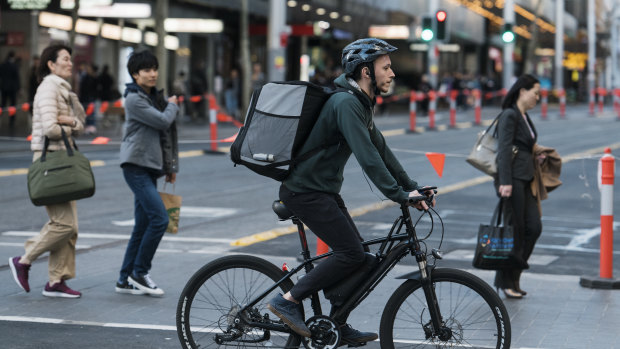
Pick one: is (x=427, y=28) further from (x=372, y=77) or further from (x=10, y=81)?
(x=372, y=77)

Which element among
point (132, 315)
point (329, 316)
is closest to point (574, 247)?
point (132, 315)

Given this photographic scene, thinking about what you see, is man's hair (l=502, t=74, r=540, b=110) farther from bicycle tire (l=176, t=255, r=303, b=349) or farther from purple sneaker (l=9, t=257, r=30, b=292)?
purple sneaker (l=9, t=257, r=30, b=292)

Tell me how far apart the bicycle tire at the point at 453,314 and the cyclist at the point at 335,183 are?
19 centimetres

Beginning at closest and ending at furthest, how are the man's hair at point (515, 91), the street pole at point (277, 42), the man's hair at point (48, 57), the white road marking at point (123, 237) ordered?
the man's hair at point (48, 57) < the man's hair at point (515, 91) < the white road marking at point (123, 237) < the street pole at point (277, 42)

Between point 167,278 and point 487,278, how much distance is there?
2.73m

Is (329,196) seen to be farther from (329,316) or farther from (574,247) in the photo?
(574,247)

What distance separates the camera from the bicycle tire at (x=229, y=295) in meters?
5.77

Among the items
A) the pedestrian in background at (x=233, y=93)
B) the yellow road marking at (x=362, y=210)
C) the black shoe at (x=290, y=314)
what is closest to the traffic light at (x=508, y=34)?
the yellow road marking at (x=362, y=210)

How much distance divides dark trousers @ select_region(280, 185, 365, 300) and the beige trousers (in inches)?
116

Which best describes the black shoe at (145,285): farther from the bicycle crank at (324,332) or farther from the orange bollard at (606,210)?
the orange bollard at (606,210)

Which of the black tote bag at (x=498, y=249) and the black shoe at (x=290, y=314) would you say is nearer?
the black shoe at (x=290, y=314)

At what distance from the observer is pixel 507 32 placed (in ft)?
93.1

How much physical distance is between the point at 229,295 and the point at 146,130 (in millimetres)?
2686

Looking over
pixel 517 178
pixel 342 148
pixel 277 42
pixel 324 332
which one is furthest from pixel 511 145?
pixel 277 42
